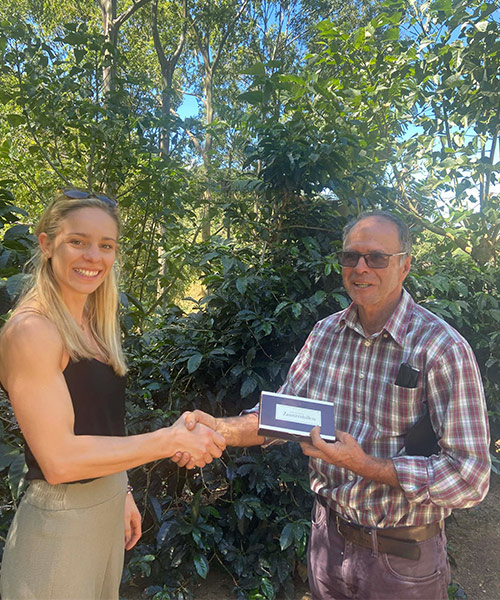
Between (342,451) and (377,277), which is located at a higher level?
(377,277)

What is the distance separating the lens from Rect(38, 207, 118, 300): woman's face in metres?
1.54

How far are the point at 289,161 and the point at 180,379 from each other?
1.57 m

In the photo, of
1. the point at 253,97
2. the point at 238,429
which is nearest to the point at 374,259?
the point at 238,429

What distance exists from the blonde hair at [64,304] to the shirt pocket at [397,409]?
93 centimetres

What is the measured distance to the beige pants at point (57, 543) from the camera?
4.41 feet

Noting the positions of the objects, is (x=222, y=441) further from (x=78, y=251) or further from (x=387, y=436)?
(x=78, y=251)

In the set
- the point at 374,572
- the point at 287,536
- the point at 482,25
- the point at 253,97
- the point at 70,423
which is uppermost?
the point at 482,25

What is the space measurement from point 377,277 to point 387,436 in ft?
1.90

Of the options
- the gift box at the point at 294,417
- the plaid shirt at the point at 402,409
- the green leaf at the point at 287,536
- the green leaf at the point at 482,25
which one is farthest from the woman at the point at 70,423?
the green leaf at the point at 482,25

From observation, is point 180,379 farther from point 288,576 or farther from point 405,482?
point 405,482

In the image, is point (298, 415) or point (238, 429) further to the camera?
point (238, 429)

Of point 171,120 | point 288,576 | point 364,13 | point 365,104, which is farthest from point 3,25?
point 364,13

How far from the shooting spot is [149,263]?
436cm

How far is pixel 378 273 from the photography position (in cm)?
175
